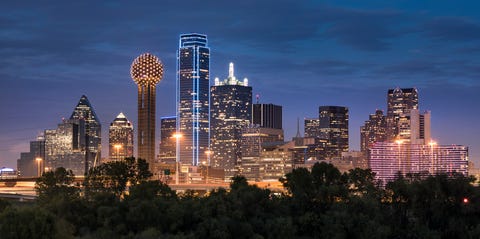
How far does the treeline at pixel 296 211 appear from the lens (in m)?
77.3

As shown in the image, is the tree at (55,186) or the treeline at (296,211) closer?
the treeline at (296,211)

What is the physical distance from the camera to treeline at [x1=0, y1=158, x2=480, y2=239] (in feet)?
254

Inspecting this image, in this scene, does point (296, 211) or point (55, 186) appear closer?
point (296, 211)

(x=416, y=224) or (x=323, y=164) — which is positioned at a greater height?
(x=323, y=164)

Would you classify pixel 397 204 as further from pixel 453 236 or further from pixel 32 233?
pixel 32 233

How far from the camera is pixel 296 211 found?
88.8m

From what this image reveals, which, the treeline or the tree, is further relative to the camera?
the tree

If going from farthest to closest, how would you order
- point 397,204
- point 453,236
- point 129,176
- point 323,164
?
point 129,176 < point 323,164 < point 397,204 < point 453,236

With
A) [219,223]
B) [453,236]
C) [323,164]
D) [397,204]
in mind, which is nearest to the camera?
[219,223]

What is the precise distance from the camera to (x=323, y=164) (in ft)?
319

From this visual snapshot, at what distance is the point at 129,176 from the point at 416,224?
47.0 meters

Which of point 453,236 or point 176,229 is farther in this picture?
point 453,236

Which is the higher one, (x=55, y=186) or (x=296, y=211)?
(x=55, y=186)

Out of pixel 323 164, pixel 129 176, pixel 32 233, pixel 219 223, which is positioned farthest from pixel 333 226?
pixel 129 176
